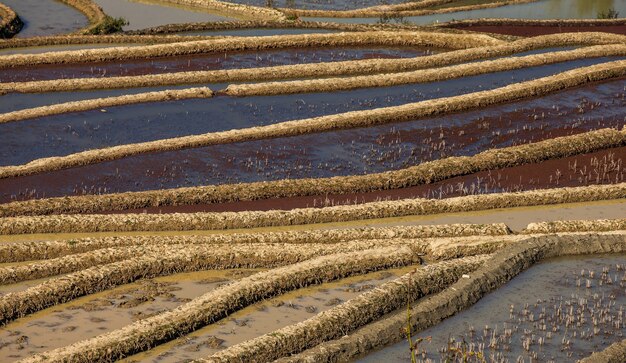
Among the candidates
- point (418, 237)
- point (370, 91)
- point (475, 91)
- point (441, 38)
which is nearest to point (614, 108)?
point (475, 91)

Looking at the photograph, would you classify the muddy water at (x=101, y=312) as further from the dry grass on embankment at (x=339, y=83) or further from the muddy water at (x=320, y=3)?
the muddy water at (x=320, y=3)

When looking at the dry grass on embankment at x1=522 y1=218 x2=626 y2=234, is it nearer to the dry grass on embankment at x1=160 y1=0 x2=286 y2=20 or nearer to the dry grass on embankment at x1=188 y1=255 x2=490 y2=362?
the dry grass on embankment at x1=188 y1=255 x2=490 y2=362

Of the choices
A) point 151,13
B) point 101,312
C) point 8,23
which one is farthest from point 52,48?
point 101,312

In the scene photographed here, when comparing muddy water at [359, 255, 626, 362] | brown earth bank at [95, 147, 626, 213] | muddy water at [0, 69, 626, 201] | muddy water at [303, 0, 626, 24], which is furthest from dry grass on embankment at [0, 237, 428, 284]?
muddy water at [303, 0, 626, 24]

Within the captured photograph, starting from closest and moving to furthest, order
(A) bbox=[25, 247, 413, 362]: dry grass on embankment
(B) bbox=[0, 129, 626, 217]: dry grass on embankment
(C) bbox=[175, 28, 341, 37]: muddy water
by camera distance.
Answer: (A) bbox=[25, 247, 413, 362]: dry grass on embankment, (B) bbox=[0, 129, 626, 217]: dry grass on embankment, (C) bbox=[175, 28, 341, 37]: muddy water

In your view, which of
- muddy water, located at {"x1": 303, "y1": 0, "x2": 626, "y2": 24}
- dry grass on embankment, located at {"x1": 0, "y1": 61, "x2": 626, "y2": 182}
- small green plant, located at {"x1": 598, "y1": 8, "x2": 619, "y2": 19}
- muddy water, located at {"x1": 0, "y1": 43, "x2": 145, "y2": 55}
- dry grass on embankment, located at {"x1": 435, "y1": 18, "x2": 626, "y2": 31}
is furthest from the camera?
muddy water, located at {"x1": 303, "y1": 0, "x2": 626, "y2": 24}

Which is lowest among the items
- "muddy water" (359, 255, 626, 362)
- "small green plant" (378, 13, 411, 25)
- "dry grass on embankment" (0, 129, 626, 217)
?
"muddy water" (359, 255, 626, 362)

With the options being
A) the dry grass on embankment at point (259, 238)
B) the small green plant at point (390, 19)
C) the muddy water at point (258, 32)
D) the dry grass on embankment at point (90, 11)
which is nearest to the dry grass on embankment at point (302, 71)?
the muddy water at point (258, 32)

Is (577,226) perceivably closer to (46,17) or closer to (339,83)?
(339,83)
